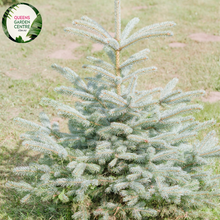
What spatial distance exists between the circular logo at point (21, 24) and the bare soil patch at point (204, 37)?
6002 mm

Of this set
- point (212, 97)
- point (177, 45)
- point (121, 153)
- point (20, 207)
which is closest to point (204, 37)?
point (177, 45)

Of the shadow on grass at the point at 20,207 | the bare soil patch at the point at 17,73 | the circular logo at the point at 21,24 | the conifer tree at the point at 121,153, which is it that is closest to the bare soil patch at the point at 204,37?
the circular logo at the point at 21,24

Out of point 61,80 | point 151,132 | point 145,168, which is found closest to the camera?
point 145,168

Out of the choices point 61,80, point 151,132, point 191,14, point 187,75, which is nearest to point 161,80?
point 187,75

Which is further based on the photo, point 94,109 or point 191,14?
point 191,14

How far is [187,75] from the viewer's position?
6.00m

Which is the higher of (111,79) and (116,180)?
(111,79)

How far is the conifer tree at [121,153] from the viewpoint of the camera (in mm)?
2131

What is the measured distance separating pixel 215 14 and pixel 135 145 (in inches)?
390

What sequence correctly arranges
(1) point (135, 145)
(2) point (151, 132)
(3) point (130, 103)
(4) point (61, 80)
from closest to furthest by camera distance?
(3) point (130, 103) → (1) point (135, 145) → (2) point (151, 132) → (4) point (61, 80)

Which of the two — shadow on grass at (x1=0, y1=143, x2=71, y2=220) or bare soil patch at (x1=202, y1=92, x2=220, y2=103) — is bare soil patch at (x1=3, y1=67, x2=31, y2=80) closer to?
shadow on grass at (x1=0, y1=143, x2=71, y2=220)

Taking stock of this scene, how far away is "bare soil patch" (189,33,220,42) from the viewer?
7680 millimetres

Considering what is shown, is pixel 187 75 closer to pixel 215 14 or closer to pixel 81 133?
pixel 81 133

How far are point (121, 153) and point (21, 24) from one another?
6918 mm
